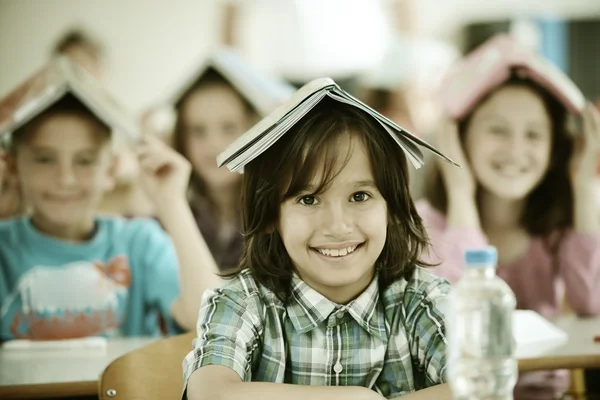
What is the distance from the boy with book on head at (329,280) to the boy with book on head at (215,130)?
1172 mm

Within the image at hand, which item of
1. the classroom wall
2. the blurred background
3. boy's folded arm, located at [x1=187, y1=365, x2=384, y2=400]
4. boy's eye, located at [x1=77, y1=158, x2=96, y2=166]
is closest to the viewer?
boy's folded arm, located at [x1=187, y1=365, x2=384, y2=400]

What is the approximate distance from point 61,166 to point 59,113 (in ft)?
0.45

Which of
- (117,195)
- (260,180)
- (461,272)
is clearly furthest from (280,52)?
(260,180)

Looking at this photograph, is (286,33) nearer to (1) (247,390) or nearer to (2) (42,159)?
(2) (42,159)

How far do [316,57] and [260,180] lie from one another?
3.43m

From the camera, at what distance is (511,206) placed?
6.99 ft

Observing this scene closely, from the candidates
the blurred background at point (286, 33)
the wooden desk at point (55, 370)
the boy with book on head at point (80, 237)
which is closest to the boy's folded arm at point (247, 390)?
the wooden desk at point (55, 370)

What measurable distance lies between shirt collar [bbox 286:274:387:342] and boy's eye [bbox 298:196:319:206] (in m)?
0.13

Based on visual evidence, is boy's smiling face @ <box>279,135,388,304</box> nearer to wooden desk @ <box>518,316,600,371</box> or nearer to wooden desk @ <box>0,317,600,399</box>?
wooden desk @ <box>0,317,600,399</box>

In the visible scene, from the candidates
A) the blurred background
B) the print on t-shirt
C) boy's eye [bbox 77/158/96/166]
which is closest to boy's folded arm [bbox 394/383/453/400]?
the print on t-shirt

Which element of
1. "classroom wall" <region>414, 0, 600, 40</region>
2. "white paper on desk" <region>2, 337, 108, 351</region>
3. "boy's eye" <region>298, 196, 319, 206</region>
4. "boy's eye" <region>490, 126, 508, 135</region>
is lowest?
"white paper on desk" <region>2, 337, 108, 351</region>

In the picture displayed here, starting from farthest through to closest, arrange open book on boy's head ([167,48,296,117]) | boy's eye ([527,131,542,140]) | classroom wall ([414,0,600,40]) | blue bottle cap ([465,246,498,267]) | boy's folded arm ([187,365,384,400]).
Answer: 1. classroom wall ([414,0,600,40])
2. open book on boy's head ([167,48,296,117])
3. boy's eye ([527,131,542,140])
4. boy's folded arm ([187,365,384,400])
5. blue bottle cap ([465,246,498,267])

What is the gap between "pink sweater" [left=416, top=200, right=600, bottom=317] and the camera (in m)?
1.96

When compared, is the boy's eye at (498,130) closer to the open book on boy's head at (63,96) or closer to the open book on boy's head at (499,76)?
the open book on boy's head at (499,76)
